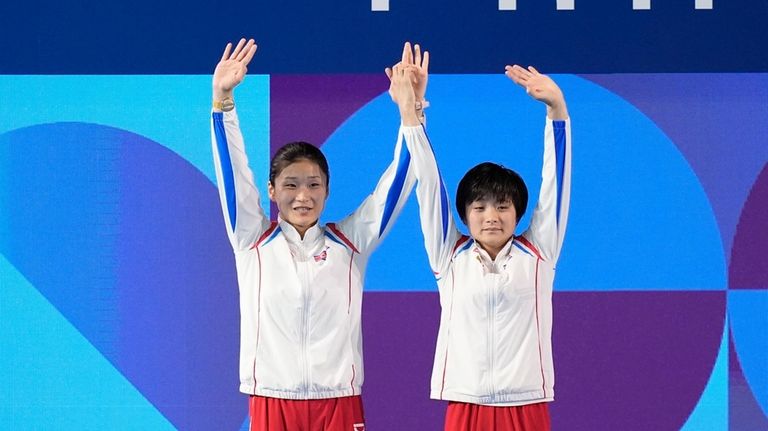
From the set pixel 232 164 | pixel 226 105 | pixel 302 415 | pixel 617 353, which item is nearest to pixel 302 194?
pixel 232 164

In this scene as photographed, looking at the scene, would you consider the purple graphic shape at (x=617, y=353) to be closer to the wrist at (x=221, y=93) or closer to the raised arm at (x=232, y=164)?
the raised arm at (x=232, y=164)

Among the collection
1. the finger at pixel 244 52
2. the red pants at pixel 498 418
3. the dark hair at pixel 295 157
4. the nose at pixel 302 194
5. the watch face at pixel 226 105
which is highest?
the finger at pixel 244 52

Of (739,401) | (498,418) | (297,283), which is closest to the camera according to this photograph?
(498,418)

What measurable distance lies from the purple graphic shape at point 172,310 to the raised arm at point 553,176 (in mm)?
1886

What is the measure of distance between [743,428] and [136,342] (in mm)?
2904

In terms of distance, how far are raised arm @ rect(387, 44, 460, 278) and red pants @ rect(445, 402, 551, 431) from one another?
482 mm

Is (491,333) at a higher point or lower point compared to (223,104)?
lower

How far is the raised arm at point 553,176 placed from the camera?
3297mm

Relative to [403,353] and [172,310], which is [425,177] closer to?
[403,353]

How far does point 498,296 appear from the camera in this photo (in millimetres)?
3232

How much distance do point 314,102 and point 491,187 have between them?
62.7 inches

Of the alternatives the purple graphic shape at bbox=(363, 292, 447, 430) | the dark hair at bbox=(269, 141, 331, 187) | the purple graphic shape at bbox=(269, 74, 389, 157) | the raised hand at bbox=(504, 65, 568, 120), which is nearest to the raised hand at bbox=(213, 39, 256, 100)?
the dark hair at bbox=(269, 141, 331, 187)

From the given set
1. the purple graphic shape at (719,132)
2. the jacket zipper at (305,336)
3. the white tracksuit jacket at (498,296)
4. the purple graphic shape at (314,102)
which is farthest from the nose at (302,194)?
the purple graphic shape at (719,132)

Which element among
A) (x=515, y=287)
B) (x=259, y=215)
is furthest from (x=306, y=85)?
(x=515, y=287)
